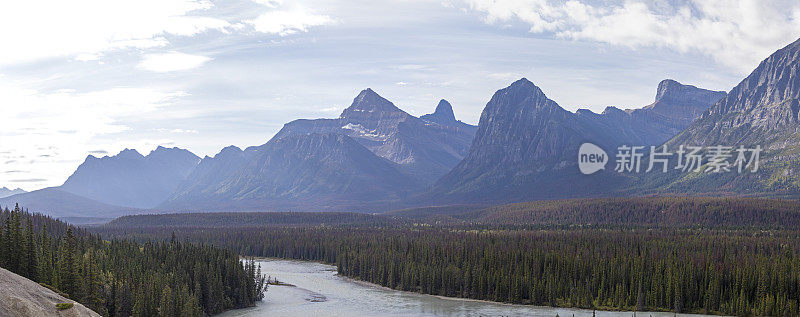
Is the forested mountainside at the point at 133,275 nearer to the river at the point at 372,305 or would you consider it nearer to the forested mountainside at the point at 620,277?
the river at the point at 372,305

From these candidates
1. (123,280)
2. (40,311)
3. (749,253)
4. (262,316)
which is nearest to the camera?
(40,311)

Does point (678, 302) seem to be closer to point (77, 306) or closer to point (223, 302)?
point (223, 302)

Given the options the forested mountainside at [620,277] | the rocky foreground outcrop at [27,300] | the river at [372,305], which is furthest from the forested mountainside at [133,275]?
the forested mountainside at [620,277]

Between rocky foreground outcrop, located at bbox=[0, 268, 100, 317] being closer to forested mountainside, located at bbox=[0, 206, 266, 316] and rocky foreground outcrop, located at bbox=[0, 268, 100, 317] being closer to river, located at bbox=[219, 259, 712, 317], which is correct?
forested mountainside, located at bbox=[0, 206, 266, 316]

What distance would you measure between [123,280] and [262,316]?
2470cm

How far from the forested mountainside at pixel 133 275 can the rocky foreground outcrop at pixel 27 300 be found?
2120cm

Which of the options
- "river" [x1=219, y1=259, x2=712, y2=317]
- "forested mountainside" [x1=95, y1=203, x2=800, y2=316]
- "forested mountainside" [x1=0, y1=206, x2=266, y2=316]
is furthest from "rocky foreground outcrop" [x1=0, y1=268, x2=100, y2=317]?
"forested mountainside" [x1=95, y1=203, x2=800, y2=316]

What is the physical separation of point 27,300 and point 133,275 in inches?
2330

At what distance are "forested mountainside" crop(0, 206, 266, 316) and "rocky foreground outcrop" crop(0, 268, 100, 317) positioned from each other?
21.2 metres

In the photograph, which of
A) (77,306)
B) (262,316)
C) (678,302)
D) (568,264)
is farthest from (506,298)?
(77,306)

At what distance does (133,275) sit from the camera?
128m

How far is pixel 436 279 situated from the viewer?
172 m

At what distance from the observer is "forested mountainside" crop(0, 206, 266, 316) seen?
109 metres

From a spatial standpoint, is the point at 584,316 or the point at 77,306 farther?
the point at 584,316
